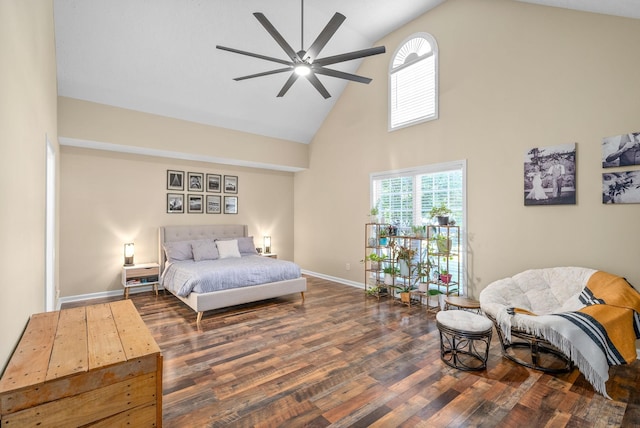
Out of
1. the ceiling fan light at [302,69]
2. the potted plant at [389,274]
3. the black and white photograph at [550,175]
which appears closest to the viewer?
the ceiling fan light at [302,69]

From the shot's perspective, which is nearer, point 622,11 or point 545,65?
point 622,11

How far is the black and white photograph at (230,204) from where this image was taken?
6.61 metres

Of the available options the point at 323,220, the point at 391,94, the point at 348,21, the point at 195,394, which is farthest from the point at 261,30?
the point at 195,394

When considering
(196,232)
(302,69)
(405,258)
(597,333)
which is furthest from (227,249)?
(597,333)

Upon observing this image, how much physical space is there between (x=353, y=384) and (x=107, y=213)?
5.04 metres

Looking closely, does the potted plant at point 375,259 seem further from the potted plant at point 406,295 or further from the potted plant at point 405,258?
the potted plant at point 406,295

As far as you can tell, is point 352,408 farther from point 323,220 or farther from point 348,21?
point 348,21

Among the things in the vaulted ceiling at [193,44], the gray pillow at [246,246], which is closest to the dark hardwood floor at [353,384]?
the gray pillow at [246,246]

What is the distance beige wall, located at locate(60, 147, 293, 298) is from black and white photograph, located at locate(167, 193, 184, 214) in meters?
0.08

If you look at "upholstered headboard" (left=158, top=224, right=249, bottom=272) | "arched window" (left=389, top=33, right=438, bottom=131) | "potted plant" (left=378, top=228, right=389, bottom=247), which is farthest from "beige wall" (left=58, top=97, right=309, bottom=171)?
"potted plant" (left=378, top=228, right=389, bottom=247)

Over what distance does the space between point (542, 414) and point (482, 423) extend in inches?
19.1

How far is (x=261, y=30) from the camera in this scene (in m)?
4.53

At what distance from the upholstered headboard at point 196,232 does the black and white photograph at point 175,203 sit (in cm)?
34

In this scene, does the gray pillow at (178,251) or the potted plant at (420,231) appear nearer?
the potted plant at (420,231)
